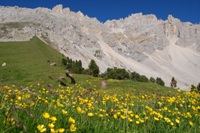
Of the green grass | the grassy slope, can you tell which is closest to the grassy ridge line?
the grassy slope

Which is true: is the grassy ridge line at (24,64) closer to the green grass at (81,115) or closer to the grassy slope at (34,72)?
the grassy slope at (34,72)

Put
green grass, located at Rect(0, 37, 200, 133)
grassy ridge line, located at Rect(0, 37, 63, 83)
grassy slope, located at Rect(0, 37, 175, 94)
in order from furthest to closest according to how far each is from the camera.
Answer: grassy ridge line, located at Rect(0, 37, 63, 83)
grassy slope, located at Rect(0, 37, 175, 94)
green grass, located at Rect(0, 37, 200, 133)

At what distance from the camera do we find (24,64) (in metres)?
56.6

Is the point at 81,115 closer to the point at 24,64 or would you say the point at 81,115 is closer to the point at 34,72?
the point at 34,72

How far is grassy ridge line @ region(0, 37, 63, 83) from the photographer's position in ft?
144

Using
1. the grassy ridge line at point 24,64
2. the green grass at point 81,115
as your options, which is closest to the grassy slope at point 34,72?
the grassy ridge line at point 24,64

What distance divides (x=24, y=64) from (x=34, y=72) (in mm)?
10255

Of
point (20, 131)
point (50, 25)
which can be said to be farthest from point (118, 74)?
point (50, 25)

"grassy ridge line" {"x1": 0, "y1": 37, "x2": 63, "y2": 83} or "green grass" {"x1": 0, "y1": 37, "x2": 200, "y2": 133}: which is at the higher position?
"grassy ridge line" {"x1": 0, "y1": 37, "x2": 63, "y2": 83}

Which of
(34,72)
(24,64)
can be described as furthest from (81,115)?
(24,64)

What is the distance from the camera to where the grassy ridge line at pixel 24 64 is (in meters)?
44.0

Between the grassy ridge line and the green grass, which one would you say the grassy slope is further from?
the green grass

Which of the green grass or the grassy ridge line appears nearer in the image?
the green grass

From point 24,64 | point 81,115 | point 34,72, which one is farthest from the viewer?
point 24,64
